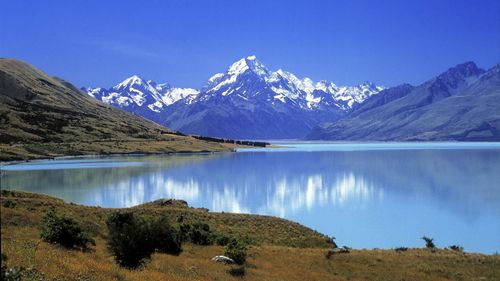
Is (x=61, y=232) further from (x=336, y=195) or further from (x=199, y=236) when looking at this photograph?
(x=336, y=195)

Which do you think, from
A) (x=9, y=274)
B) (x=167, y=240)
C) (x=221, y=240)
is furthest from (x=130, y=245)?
(x=221, y=240)

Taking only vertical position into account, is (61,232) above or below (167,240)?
above

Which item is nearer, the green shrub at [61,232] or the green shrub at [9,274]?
the green shrub at [9,274]

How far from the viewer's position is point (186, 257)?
32.5 meters

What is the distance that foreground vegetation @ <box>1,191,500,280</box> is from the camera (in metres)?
19.5

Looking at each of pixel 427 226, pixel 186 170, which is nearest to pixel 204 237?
pixel 427 226

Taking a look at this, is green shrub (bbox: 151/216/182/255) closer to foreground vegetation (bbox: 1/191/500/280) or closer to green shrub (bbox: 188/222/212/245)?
foreground vegetation (bbox: 1/191/500/280)

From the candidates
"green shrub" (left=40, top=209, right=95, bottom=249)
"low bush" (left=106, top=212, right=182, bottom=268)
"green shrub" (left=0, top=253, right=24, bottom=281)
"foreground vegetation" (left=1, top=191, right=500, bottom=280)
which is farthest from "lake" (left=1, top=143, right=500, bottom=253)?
"green shrub" (left=0, top=253, right=24, bottom=281)

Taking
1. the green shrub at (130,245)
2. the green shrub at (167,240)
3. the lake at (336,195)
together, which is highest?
the green shrub at (130,245)

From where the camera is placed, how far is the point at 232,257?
32688mm

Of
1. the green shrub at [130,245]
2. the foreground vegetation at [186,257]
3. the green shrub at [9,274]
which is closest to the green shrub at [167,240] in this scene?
the foreground vegetation at [186,257]

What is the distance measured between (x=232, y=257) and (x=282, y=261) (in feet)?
15.2

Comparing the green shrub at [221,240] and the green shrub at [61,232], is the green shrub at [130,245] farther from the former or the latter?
the green shrub at [221,240]

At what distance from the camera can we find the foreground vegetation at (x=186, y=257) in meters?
19.5
